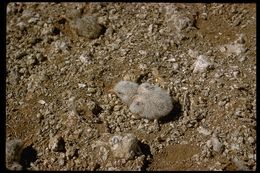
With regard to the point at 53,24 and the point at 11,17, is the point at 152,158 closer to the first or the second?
the point at 53,24

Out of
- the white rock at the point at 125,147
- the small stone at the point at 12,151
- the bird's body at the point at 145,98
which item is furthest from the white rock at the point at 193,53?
the small stone at the point at 12,151

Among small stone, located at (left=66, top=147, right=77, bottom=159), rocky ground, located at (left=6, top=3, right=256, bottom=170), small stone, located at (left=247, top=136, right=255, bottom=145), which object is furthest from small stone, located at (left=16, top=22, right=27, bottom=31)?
small stone, located at (left=247, top=136, right=255, bottom=145)

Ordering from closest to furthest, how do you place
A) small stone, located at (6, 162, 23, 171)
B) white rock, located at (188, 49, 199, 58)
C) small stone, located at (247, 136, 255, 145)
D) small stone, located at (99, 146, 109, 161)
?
small stone, located at (6, 162, 23, 171) → small stone, located at (99, 146, 109, 161) → small stone, located at (247, 136, 255, 145) → white rock, located at (188, 49, 199, 58)

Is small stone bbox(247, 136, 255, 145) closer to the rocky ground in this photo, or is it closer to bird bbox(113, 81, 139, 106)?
the rocky ground

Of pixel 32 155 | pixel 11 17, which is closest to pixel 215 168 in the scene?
pixel 32 155

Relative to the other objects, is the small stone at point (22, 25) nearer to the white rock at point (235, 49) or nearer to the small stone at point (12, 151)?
the small stone at point (12, 151)

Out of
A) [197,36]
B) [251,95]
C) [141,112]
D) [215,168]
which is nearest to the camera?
[215,168]
